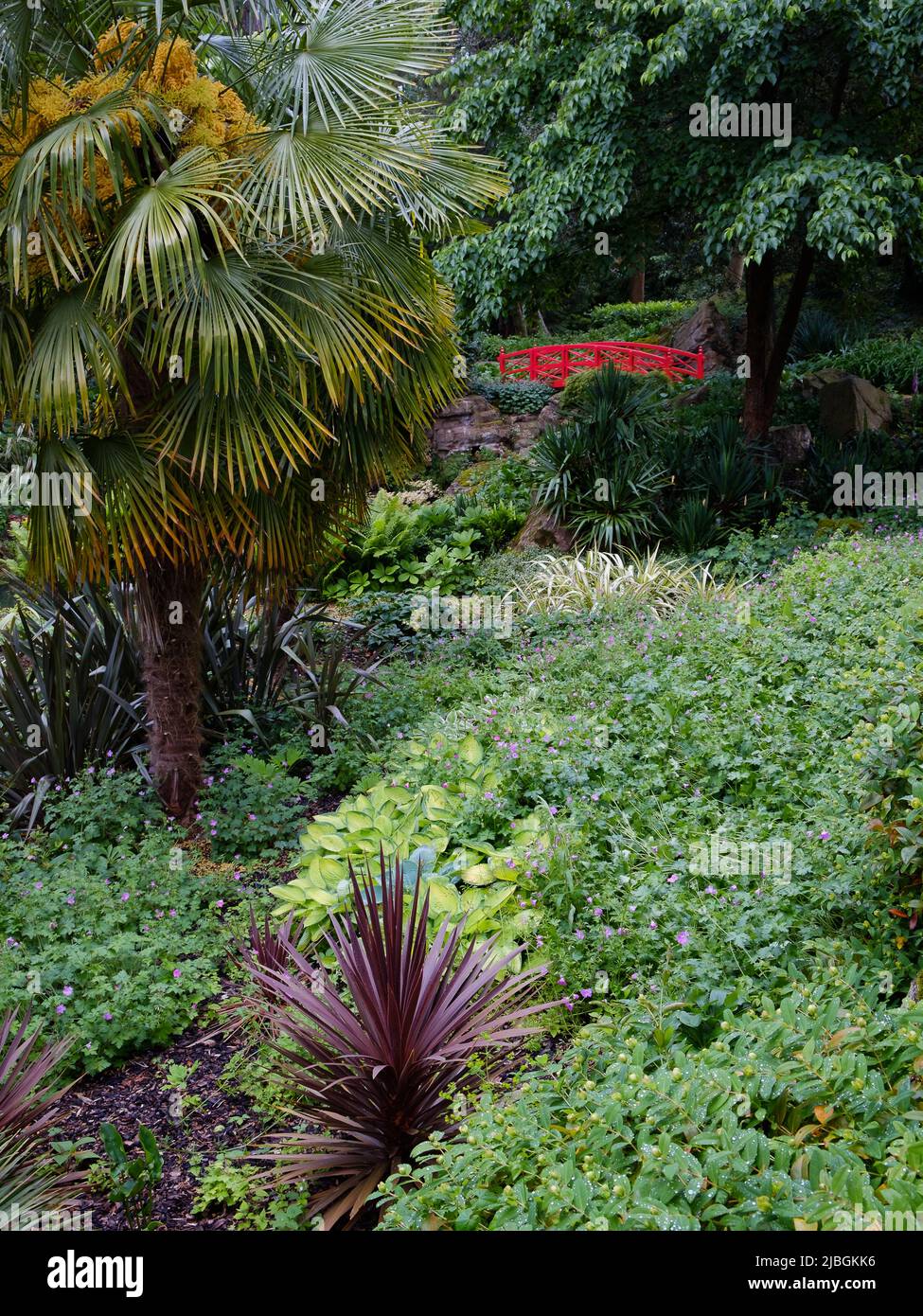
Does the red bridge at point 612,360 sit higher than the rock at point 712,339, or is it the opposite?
the rock at point 712,339

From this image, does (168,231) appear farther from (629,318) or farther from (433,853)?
(629,318)

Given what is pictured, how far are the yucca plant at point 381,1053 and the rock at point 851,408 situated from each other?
1013 cm

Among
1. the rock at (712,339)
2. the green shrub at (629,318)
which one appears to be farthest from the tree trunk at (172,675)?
the green shrub at (629,318)

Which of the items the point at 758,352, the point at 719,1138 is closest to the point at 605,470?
the point at 758,352

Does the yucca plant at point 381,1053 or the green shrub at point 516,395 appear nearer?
the yucca plant at point 381,1053

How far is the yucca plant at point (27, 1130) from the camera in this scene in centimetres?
310

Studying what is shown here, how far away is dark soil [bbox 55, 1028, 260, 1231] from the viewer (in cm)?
325

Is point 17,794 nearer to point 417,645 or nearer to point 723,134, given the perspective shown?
Result: point 417,645

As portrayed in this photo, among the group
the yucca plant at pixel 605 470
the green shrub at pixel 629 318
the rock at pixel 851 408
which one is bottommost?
the yucca plant at pixel 605 470

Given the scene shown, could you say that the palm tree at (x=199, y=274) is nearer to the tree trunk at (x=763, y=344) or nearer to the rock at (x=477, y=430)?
the tree trunk at (x=763, y=344)

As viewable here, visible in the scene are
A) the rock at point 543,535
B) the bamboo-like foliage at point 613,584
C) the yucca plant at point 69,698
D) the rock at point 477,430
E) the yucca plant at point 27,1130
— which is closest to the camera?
the yucca plant at point 27,1130

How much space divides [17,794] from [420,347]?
3.38m

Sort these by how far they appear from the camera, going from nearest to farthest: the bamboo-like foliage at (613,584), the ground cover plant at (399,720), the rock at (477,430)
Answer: the ground cover plant at (399,720)
the bamboo-like foliage at (613,584)
the rock at (477,430)

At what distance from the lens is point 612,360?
1420cm
